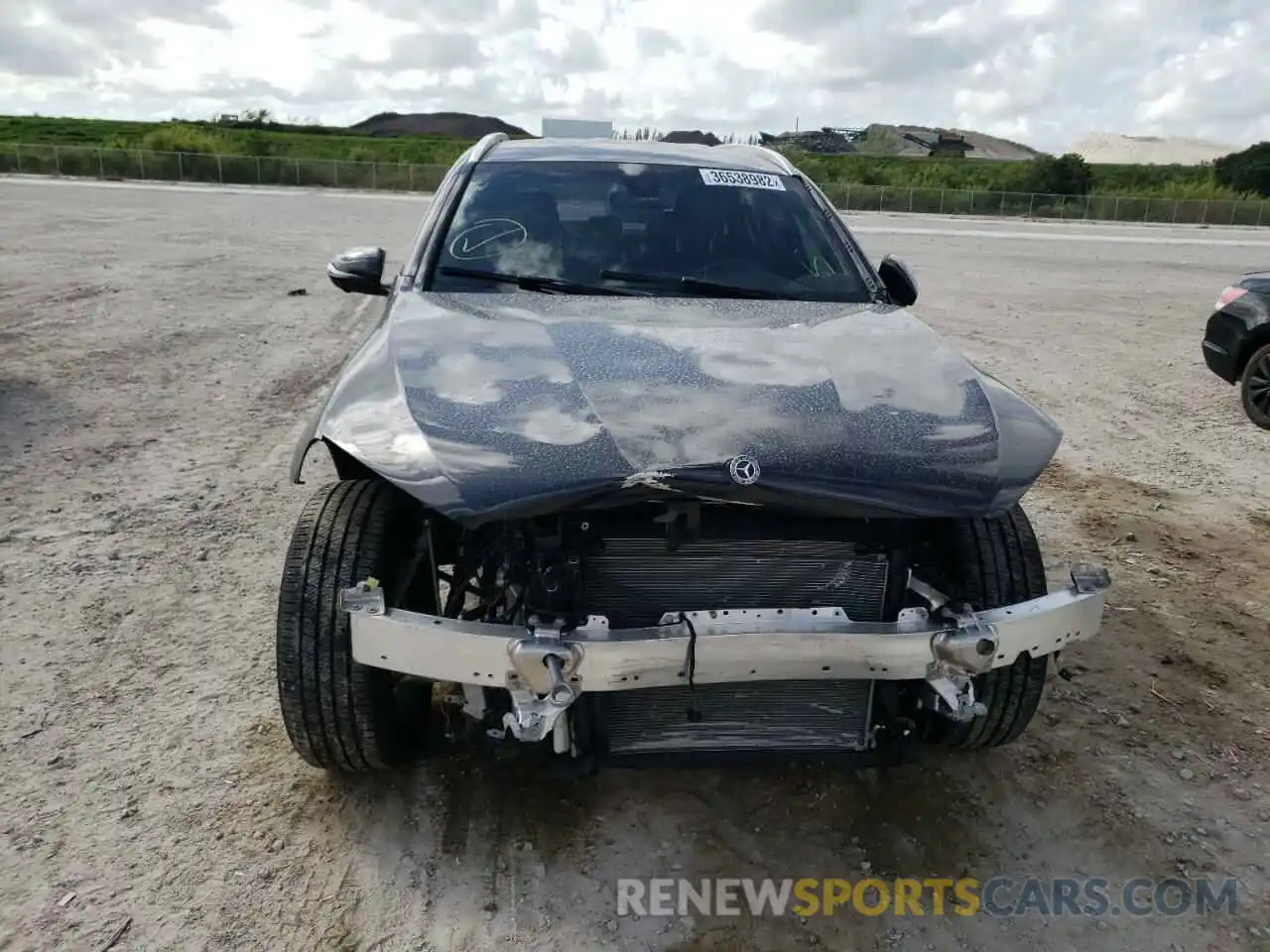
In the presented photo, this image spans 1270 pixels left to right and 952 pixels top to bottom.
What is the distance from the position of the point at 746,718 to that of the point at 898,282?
2.05 metres

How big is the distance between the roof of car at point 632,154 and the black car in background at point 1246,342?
15.0ft

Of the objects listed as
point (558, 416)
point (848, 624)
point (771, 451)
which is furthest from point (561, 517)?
point (848, 624)

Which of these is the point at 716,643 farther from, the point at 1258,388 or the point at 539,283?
the point at 1258,388

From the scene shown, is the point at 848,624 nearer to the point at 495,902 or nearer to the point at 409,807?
the point at 495,902

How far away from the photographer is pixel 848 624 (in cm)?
226

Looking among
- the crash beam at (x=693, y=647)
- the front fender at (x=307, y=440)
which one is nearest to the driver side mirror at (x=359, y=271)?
the front fender at (x=307, y=440)

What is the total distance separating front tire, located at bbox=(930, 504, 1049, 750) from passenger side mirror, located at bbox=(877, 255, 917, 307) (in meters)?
1.25

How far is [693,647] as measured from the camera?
2.16 m

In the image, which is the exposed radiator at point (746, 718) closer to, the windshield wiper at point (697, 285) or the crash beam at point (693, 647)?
the crash beam at point (693, 647)

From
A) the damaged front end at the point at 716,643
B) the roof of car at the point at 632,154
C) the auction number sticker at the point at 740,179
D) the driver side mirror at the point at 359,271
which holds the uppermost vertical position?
the roof of car at the point at 632,154

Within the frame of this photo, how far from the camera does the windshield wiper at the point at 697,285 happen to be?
345 cm

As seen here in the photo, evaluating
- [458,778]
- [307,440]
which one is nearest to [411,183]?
[307,440]

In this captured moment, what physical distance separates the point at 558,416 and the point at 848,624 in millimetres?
839

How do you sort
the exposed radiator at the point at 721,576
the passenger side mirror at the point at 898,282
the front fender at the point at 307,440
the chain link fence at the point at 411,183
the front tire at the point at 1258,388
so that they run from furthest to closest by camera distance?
1. the chain link fence at the point at 411,183
2. the front tire at the point at 1258,388
3. the passenger side mirror at the point at 898,282
4. the front fender at the point at 307,440
5. the exposed radiator at the point at 721,576
